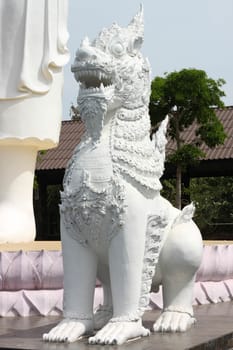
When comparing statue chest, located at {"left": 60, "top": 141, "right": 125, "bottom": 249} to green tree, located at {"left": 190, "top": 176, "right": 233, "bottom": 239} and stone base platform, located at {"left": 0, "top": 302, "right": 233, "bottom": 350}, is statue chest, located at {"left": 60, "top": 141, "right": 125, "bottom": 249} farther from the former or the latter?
green tree, located at {"left": 190, "top": 176, "right": 233, "bottom": 239}

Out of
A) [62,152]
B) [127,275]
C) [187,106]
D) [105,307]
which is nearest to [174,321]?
[105,307]

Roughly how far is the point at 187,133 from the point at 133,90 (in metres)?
14.2

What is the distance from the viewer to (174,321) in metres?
4.41

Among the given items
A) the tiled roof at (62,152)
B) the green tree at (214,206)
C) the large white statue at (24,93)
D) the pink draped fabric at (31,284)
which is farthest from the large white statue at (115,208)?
the green tree at (214,206)

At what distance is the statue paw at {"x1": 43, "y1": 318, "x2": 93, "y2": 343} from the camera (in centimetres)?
403

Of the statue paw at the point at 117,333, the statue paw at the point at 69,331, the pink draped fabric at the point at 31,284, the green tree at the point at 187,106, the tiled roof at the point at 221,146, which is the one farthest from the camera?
the tiled roof at the point at 221,146

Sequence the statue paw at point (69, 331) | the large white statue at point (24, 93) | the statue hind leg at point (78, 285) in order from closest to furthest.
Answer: the statue paw at point (69, 331) < the statue hind leg at point (78, 285) < the large white statue at point (24, 93)

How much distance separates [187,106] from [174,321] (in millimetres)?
12365

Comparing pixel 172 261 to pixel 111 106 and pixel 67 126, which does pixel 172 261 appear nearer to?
pixel 111 106

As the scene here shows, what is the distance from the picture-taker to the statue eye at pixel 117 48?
166 inches

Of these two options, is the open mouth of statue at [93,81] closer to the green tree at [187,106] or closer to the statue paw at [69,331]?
the statue paw at [69,331]

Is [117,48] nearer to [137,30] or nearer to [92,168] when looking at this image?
[137,30]

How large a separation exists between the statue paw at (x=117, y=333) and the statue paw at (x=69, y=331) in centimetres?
14

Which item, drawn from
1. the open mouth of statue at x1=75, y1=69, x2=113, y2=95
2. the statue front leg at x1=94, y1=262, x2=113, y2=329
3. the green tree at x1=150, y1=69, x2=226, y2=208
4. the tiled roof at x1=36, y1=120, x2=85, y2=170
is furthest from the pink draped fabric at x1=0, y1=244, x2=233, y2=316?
the tiled roof at x1=36, y1=120, x2=85, y2=170
